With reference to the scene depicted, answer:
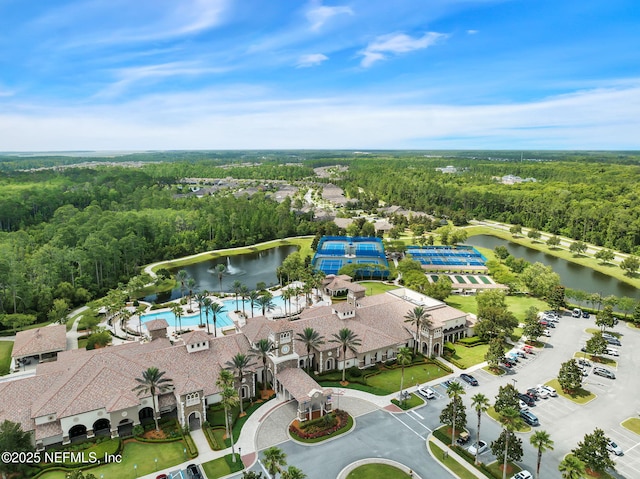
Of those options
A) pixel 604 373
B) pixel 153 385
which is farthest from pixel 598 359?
Answer: pixel 153 385

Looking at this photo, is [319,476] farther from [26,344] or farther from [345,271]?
[345,271]

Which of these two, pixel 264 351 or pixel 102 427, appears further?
pixel 264 351

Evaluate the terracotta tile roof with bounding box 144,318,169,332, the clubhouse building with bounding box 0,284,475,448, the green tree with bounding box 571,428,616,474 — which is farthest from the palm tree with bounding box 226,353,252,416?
the green tree with bounding box 571,428,616,474

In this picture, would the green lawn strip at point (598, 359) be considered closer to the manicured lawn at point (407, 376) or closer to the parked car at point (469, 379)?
the parked car at point (469, 379)

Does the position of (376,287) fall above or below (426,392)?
above

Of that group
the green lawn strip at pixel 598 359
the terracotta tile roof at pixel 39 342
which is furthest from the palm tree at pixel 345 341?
the terracotta tile roof at pixel 39 342

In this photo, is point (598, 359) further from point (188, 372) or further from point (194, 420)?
point (188, 372)

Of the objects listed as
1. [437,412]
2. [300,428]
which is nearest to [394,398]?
[437,412]
